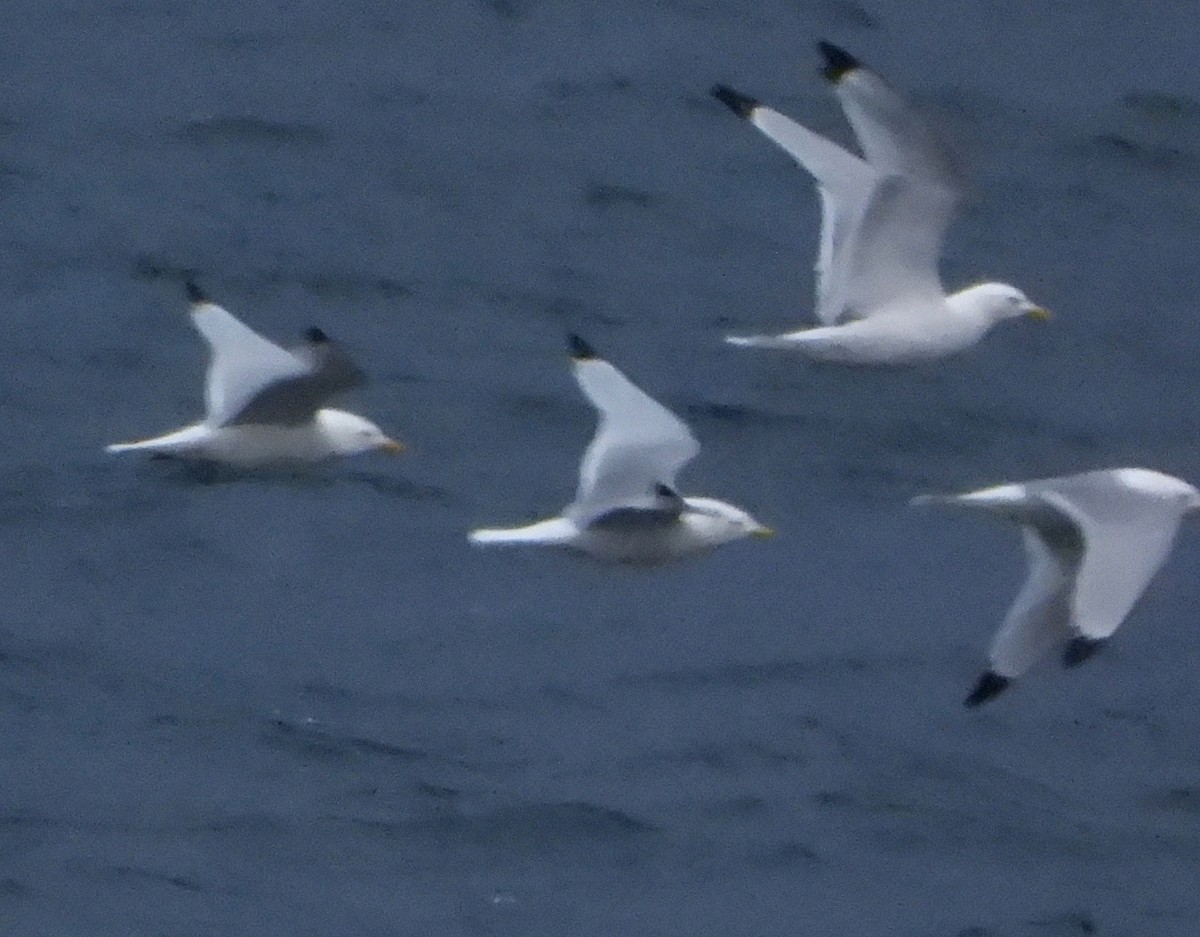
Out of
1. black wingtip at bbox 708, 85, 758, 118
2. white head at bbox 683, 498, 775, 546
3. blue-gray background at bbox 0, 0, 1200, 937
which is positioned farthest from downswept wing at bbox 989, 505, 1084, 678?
black wingtip at bbox 708, 85, 758, 118

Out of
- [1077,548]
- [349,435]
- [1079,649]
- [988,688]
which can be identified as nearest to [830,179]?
[349,435]

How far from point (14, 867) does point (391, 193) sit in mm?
4986

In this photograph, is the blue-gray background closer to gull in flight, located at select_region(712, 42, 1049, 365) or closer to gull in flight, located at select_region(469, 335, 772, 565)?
gull in flight, located at select_region(469, 335, 772, 565)

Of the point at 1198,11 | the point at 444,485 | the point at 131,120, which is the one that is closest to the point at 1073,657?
the point at 444,485

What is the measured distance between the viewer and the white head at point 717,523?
39.3 ft

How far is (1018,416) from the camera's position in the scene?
50.3 feet

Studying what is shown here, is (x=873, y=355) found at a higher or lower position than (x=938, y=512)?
higher

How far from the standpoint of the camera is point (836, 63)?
12531 millimetres

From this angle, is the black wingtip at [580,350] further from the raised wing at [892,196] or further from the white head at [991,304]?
the white head at [991,304]

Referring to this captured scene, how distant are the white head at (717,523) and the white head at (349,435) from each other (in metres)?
0.95

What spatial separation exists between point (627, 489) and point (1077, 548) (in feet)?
4.19

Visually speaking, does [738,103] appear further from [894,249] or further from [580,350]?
[580,350]

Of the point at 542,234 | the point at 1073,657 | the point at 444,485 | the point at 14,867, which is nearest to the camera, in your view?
the point at 1073,657

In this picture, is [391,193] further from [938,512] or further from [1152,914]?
[1152,914]
